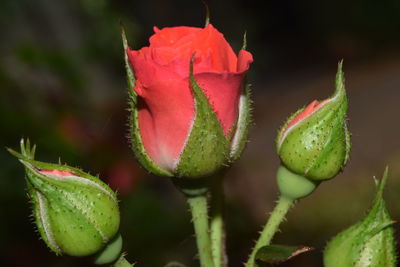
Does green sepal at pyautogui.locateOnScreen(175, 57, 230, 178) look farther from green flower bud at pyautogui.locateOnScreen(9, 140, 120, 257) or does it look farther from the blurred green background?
the blurred green background

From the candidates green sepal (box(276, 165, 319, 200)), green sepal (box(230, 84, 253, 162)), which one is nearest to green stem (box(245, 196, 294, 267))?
green sepal (box(276, 165, 319, 200))

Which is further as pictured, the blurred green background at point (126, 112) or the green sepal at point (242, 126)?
the blurred green background at point (126, 112)

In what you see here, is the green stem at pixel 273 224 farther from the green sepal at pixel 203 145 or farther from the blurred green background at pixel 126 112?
the blurred green background at pixel 126 112

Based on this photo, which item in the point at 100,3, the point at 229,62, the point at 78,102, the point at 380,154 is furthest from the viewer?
the point at 380,154

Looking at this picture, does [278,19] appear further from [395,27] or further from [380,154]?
[380,154]

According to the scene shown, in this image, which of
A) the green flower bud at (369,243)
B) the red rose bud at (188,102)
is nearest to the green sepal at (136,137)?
the red rose bud at (188,102)

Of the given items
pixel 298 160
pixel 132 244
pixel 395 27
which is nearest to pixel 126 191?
pixel 132 244

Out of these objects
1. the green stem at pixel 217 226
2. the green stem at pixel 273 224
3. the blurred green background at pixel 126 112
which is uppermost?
the green stem at pixel 273 224
